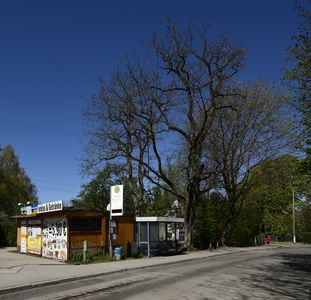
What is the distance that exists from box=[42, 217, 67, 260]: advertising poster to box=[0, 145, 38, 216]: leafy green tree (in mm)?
31000

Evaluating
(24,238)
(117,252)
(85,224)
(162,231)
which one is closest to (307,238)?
(162,231)

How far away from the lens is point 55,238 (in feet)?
84.6

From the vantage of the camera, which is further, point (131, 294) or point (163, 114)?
point (163, 114)

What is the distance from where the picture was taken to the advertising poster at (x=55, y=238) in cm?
2472

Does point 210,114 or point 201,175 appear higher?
point 210,114

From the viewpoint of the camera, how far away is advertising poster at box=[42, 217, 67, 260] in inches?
973

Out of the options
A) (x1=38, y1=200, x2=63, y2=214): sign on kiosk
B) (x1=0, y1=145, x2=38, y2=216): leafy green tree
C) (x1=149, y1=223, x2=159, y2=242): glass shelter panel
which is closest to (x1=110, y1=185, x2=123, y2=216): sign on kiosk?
(x1=38, y1=200, x2=63, y2=214): sign on kiosk

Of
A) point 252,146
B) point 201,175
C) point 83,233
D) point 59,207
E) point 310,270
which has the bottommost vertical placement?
point 310,270

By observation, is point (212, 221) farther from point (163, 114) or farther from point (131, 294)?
point (131, 294)

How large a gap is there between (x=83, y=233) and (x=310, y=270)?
1254cm

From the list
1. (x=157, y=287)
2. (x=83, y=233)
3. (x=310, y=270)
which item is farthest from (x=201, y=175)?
(x=157, y=287)

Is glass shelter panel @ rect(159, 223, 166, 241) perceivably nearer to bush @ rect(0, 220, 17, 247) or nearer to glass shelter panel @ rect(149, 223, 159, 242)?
glass shelter panel @ rect(149, 223, 159, 242)

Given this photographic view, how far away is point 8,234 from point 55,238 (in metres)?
17.1

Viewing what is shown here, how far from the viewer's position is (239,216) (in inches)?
1804
